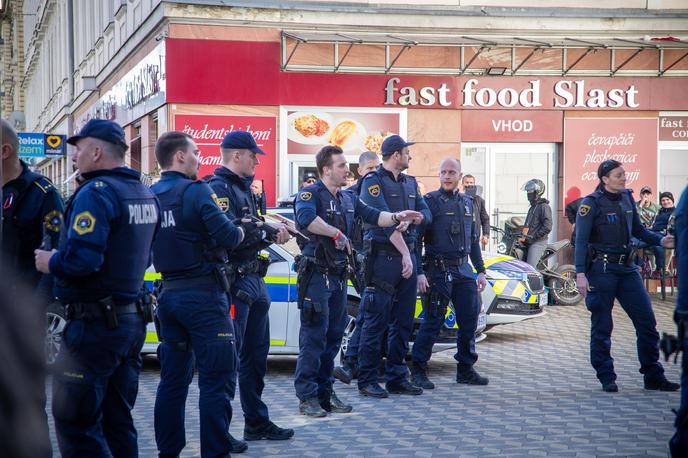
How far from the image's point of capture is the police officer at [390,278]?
8820 millimetres

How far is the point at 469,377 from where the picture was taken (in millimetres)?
9539

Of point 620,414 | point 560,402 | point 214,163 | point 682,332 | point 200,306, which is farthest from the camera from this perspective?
point 214,163

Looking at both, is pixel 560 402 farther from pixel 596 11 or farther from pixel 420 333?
pixel 596 11

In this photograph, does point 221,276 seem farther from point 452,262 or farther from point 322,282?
point 452,262

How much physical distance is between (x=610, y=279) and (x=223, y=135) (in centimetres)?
1034

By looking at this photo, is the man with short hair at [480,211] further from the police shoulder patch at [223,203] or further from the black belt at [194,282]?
the black belt at [194,282]

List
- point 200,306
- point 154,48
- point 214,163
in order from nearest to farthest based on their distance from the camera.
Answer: point 200,306 → point 214,163 → point 154,48

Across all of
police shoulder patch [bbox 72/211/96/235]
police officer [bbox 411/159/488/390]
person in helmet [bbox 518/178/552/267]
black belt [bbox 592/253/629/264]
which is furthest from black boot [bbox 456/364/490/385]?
person in helmet [bbox 518/178/552/267]

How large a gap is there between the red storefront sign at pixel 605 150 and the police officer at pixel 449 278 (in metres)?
10.6

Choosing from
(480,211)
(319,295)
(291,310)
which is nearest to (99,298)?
(319,295)

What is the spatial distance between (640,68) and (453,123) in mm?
4053

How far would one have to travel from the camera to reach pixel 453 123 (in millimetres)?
19375

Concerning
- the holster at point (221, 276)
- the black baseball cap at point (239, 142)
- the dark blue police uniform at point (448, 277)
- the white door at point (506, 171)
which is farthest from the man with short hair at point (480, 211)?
the holster at point (221, 276)

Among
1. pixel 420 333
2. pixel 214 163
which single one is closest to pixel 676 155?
pixel 214 163
